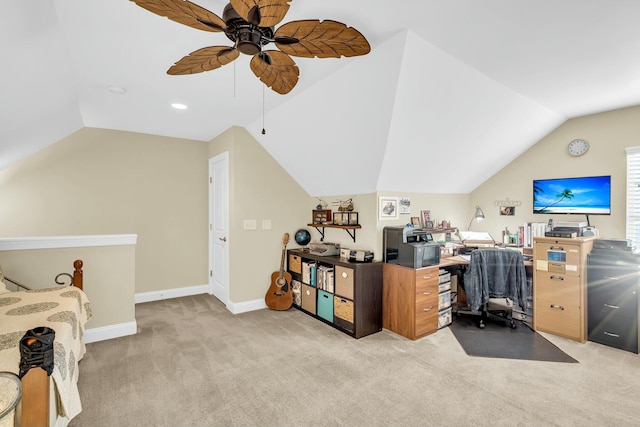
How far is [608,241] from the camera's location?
122 inches

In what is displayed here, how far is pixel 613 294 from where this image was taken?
9.59 ft

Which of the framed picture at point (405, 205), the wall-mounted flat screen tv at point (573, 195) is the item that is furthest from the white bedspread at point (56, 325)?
the wall-mounted flat screen tv at point (573, 195)

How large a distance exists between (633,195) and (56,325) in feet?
18.1

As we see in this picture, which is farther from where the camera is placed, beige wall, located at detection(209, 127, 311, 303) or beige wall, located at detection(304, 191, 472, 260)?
beige wall, located at detection(209, 127, 311, 303)

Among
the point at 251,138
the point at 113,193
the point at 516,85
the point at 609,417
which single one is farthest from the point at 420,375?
the point at 113,193

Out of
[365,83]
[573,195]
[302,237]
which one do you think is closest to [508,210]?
[573,195]

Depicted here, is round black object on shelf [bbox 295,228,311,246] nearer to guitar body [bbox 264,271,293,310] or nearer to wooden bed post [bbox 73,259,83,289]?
guitar body [bbox 264,271,293,310]

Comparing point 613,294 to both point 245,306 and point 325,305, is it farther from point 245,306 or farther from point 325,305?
point 245,306

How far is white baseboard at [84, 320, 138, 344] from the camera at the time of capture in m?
2.99

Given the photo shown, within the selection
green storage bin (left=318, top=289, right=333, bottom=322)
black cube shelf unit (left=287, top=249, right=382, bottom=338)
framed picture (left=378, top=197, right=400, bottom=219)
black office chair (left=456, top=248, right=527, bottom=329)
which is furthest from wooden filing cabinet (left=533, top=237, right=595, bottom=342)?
green storage bin (left=318, top=289, right=333, bottom=322)

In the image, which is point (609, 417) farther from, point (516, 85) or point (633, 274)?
point (516, 85)

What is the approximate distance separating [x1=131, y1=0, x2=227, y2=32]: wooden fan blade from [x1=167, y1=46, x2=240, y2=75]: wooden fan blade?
134mm

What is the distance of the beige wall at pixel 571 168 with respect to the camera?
11.5 feet

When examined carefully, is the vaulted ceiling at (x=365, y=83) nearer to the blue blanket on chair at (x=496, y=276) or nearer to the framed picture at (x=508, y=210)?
the framed picture at (x=508, y=210)
